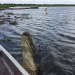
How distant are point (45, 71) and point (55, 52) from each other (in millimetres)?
2395

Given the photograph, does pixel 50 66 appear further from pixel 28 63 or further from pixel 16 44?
pixel 16 44

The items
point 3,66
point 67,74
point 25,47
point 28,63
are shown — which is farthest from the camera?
point 67,74

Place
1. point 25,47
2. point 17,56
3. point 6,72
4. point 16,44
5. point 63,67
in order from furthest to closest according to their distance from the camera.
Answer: point 16,44 < point 17,56 < point 63,67 < point 25,47 < point 6,72

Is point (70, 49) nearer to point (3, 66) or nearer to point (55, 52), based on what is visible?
point (55, 52)

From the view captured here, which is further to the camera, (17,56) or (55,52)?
(55,52)

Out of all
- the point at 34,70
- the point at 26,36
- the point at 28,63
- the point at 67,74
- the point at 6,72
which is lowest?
the point at 67,74

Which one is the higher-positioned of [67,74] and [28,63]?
[28,63]

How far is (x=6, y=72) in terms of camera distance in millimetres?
A: 3340

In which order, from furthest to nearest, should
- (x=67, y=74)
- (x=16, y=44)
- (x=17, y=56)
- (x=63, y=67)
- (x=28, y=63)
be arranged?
(x=16, y=44)
(x=17, y=56)
(x=63, y=67)
(x=67, y=74)
(x=28, y=63)

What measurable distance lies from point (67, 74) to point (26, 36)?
2.90 meters

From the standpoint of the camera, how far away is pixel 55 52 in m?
7.40

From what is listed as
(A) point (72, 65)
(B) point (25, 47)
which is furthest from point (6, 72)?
(A) point (72, 65)

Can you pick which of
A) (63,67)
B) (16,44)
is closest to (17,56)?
(16,44)

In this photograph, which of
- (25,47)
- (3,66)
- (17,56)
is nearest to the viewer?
(3,66)
